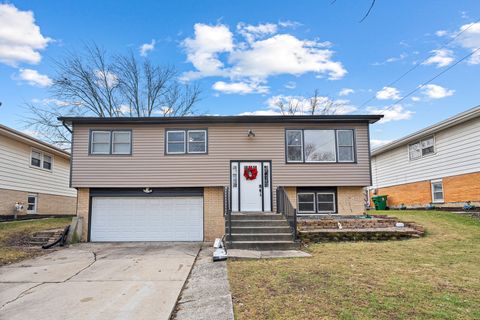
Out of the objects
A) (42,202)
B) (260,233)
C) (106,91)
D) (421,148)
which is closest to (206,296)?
(260,233)

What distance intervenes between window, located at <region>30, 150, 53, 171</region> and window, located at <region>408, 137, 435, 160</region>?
19794 millimetres

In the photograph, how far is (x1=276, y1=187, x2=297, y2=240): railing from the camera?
9412 millimetres

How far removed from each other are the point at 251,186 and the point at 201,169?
2010 millimetres

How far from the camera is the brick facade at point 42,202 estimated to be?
13.8 meters

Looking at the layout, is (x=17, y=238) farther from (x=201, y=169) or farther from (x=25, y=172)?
(x=201, y=169)

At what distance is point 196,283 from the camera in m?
6.00

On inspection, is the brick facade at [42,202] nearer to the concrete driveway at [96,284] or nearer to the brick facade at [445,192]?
the concrete driveway at [96,284]

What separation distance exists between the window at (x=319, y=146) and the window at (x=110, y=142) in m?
6.20

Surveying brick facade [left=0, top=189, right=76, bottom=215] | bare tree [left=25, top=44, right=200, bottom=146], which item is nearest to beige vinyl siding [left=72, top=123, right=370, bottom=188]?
brick facade [left=0, top=189, right=76, bottom=215]

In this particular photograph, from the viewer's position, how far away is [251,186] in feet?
40.1

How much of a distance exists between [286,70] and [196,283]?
61.6 ft

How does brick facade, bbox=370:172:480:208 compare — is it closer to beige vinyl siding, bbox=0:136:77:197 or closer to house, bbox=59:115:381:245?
house, bbox=59:115:381:245

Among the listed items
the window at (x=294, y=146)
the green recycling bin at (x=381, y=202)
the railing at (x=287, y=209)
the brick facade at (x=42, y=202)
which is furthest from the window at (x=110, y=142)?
the green recycling bin at (x=381, y=202)

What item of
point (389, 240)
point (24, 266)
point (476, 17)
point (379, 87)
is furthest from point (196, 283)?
point (379, 87)
